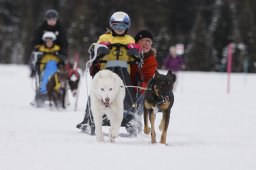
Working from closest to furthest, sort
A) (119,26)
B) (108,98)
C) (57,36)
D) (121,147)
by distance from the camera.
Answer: (121,147) → (108,98) → (119,26) → (57,36)

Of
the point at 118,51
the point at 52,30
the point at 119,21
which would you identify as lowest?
the point at 118,51

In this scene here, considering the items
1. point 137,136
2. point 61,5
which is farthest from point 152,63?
point 61,5

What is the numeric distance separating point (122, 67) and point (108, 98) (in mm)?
1208

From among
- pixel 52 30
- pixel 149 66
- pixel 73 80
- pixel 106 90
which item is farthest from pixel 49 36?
pixel 106 90

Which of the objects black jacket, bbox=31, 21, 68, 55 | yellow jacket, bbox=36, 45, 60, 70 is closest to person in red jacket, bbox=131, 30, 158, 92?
yellow jacket, bbox=36, 45, 60, 70

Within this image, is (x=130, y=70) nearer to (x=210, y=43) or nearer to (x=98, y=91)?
(x=98, y=91)

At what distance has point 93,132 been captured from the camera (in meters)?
8.83

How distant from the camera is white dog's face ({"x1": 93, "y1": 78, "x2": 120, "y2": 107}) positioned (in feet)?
24.4

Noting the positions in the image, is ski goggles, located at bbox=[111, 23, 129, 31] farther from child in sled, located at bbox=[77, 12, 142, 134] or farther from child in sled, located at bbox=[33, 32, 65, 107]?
child in sled, located at bbox=[33, 32, 65, 107]

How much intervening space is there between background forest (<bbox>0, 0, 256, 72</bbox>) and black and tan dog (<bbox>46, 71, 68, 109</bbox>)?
4192 centimetres

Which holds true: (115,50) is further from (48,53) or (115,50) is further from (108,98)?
(48,53)

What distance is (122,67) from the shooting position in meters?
8.55

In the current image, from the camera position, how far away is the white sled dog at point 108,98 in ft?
24.5

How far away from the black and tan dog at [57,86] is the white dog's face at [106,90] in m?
6.79
